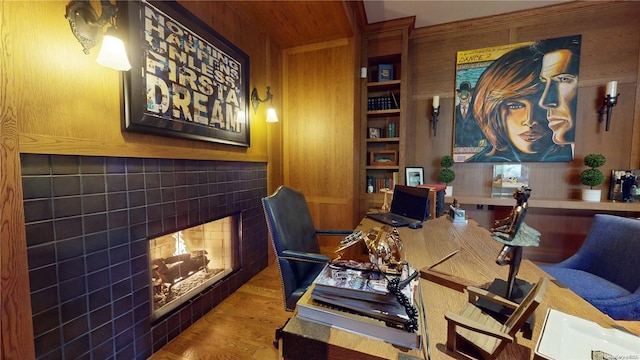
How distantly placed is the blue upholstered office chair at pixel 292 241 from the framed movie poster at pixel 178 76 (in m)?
0.81

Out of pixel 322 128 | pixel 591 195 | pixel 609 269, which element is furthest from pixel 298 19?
pixel 591 195

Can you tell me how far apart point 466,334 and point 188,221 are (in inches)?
67.9

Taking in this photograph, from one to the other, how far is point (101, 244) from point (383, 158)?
2.78 metres

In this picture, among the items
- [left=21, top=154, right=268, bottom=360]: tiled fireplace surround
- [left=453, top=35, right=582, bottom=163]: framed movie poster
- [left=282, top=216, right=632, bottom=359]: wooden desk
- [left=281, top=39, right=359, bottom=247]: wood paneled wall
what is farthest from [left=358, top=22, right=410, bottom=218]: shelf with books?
[left=21, top=154, right=268, bottom=360]: tiled fireplace surround

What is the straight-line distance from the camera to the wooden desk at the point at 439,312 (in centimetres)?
59

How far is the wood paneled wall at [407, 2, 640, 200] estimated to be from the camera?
7.97 feet

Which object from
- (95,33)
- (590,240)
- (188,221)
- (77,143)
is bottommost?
(590,240)

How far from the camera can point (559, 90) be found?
8.44 ft

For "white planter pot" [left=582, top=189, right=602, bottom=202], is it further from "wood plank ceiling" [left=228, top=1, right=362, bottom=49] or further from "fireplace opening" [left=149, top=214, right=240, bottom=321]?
"fireplace opening" [left=149, top=214, right=240, bottom=321]

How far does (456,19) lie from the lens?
2766 mm

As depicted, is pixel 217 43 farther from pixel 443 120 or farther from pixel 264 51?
pixel 443 120

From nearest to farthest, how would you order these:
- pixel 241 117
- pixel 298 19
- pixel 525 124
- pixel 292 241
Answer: pixel 292 241
pixel 241 117
pixel 298 19
pixel 525 124

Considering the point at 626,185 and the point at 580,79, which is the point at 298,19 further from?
the point at 626,185

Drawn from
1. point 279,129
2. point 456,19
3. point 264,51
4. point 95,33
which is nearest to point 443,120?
point 456,19
